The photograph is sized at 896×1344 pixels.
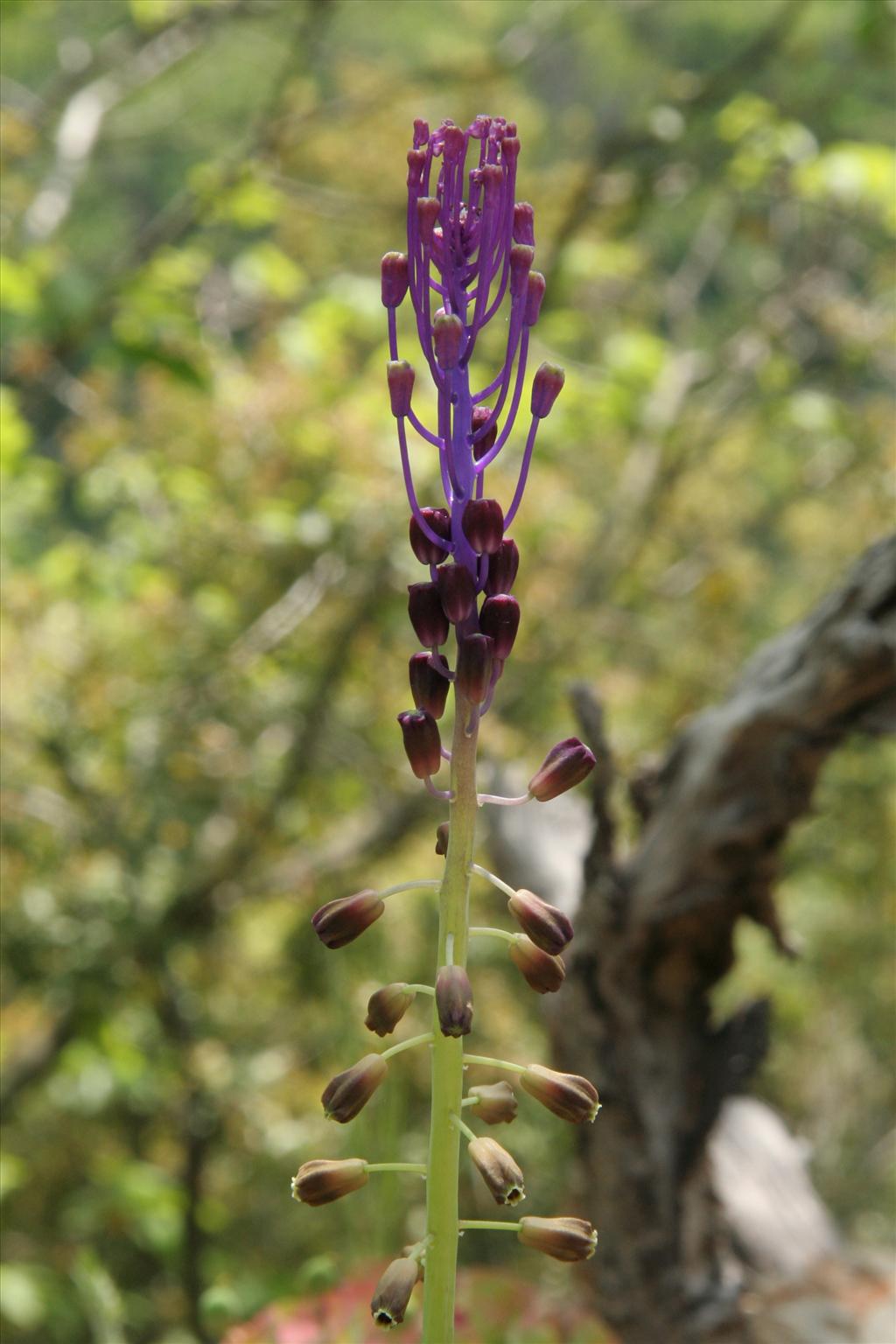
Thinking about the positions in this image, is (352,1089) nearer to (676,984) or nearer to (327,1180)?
(327,1180)

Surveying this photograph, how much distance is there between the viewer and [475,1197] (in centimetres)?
340

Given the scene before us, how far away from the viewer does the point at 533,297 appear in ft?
3.29

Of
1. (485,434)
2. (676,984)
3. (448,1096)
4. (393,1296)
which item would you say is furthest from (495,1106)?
(676,984)

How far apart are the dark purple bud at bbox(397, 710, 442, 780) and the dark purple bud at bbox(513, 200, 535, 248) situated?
1.25 feet

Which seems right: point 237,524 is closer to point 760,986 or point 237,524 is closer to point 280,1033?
point 280,1033

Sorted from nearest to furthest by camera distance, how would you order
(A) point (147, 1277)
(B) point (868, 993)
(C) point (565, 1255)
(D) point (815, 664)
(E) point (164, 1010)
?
(C) point (565, 1255) → (D) point (815, 664) → (E) point (164, 1010) → (A) point (147, 1277) → (B) point (868, 993)

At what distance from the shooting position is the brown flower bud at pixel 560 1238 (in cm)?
98

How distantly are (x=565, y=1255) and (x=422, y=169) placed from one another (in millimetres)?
835

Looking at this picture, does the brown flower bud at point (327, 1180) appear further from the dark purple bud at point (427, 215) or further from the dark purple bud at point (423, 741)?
the dark purple bud at point (427, 215)

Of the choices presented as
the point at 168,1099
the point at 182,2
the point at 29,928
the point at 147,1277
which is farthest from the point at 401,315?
the point at 147,1277

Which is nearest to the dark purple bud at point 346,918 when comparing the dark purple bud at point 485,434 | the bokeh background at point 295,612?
the dark purple bud at point 485,434

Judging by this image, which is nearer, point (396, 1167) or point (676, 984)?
point (396, 1167)

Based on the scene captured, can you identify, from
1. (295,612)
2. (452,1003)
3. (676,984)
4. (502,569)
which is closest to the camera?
(452,1003)

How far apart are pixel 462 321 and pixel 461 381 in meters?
0.05
